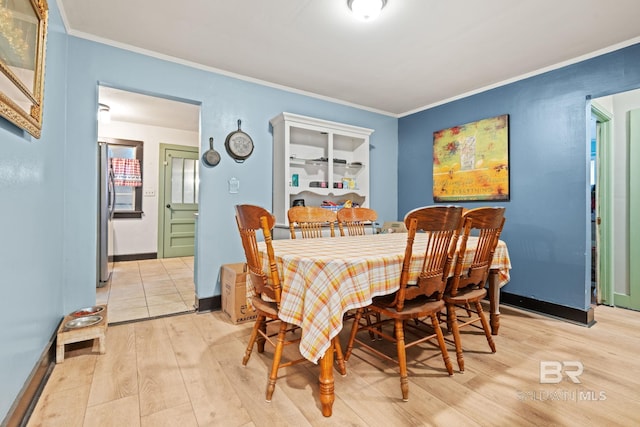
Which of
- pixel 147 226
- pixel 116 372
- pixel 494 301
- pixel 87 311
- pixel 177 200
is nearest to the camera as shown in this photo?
pixel 116 372

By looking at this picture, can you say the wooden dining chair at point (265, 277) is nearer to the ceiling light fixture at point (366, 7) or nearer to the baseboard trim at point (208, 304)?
the baseboard trim at point (208, 304)

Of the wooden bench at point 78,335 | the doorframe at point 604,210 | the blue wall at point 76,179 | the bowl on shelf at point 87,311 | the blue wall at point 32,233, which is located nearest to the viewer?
the blue wall at point 32,233

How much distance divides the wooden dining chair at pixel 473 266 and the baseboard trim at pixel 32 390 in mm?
2173

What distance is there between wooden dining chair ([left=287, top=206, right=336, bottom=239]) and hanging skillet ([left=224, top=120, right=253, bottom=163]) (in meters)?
0.93

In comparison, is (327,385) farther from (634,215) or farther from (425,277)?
(634,215)

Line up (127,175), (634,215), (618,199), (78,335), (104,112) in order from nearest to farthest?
(78,335) → (634,215) → (618,199) → (104,112) → (127,175)

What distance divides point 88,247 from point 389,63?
10.3ft

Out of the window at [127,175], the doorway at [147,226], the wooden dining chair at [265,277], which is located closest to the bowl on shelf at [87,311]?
the doorway at [147,226]

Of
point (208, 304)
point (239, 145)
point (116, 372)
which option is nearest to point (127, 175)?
point (239, 145)

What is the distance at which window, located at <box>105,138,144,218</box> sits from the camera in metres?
5.48

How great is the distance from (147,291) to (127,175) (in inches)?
115

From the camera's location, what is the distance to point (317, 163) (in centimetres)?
385

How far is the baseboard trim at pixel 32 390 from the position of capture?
1290 millimetres

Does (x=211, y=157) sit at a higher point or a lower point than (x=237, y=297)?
higher
